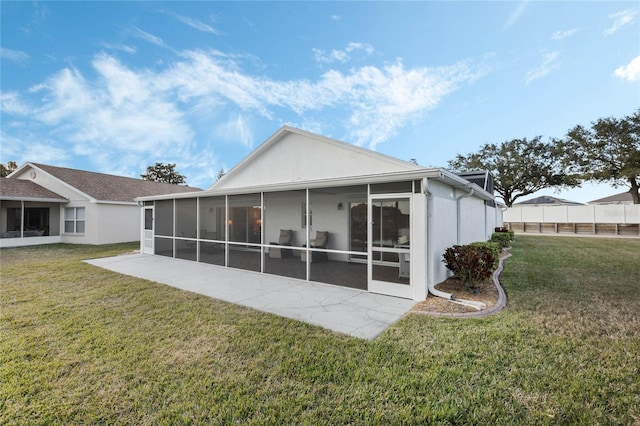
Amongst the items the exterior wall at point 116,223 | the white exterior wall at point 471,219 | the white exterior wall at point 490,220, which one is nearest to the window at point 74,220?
the exterior wall at point 116,223

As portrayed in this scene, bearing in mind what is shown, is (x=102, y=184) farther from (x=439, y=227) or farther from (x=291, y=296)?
(x=439, y=227)

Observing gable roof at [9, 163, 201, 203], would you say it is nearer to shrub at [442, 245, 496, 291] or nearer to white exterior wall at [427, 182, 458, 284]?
white exterior wall at [427, 182, 458, 284]

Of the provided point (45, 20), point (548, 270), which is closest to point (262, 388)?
point (548, 270)

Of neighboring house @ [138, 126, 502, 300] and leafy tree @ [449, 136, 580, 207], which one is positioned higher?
leafy tree @ [449, 136, 580, 207]

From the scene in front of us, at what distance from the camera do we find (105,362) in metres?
3.38

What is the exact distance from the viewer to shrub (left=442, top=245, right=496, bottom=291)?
5.97 m

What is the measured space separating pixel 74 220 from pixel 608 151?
129ft

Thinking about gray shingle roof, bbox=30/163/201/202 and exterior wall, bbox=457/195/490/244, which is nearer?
exterior wall, bbox=457/195/490/244

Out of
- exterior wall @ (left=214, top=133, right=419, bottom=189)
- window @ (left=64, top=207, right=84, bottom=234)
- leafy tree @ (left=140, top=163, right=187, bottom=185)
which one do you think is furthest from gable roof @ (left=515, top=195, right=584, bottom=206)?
leafy tree @ (left=140, top=163, right=187, bottom=185)

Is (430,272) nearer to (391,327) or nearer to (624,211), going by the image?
(391,327)

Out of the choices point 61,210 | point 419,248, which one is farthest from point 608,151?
point 61,210

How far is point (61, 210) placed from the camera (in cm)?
1714

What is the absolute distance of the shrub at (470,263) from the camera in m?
5.97

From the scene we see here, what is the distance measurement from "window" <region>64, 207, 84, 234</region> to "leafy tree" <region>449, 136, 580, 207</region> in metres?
33.6
